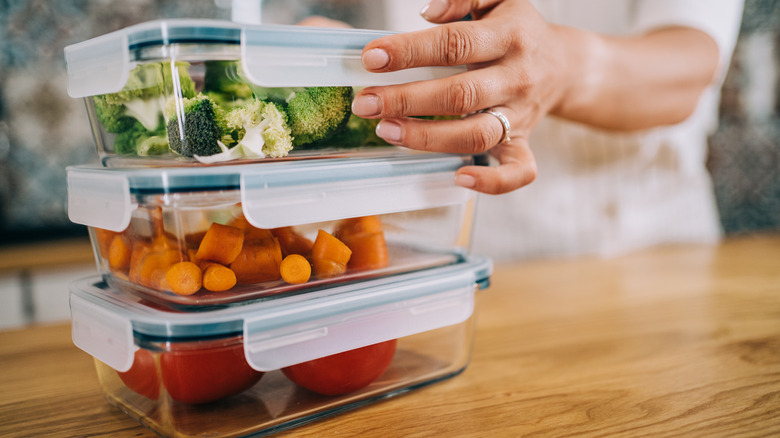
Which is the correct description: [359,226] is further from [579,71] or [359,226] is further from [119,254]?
[579,71]

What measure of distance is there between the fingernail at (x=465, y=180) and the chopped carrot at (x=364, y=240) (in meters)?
0.10

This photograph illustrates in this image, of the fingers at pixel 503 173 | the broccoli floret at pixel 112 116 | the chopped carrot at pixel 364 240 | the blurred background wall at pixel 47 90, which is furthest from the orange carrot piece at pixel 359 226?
the blurred background wall at pixel 47 90

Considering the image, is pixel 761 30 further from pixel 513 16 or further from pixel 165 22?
pixel 165 22

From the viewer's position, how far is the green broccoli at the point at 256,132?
1.59ft

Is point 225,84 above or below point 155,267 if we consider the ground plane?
above

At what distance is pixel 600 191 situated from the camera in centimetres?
144

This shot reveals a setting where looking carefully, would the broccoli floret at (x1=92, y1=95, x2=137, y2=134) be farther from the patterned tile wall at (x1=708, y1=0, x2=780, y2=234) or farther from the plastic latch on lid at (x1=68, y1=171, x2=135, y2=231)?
the patterned tile wall at (x1=708, y1=0, x2=780, y2=234)

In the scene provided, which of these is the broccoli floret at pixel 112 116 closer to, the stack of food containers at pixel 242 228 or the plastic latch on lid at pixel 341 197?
the stack of food containers at pixel 242 228

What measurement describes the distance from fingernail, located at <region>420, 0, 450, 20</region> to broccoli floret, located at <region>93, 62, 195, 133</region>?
27 cm

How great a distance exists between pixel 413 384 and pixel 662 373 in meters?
0.28

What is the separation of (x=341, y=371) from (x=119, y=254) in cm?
23

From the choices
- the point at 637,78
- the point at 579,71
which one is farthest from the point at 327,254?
the point at 637,78

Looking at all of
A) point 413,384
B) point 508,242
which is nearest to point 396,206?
point 413,384

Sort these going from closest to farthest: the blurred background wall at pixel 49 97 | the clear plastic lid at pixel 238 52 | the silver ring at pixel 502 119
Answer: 1. the clear plastic lid at pixel 238 52
2. the silver ring at pixel 502 119
3. the blurred background wall at pixel 49 97
